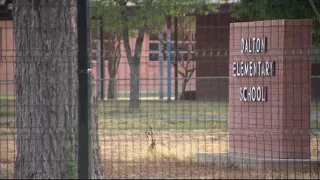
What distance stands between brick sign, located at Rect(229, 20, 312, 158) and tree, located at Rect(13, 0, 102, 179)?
2975 mm

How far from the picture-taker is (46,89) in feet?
25.5

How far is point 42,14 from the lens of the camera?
25.6 ft

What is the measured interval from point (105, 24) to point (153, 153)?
9.79 metres

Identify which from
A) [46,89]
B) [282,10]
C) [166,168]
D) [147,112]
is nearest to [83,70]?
[46,89]

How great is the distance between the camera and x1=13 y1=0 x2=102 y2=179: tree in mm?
7781

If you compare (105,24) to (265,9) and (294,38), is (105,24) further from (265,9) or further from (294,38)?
(294,38)

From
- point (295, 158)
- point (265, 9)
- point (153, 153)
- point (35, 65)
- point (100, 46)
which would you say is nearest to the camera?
point (35, 65)

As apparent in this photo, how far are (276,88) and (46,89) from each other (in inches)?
138

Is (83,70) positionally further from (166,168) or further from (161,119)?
(161,119)

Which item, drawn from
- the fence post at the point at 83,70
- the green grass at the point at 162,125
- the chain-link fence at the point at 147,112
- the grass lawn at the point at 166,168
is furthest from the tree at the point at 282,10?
the fence post at the point at 83,70

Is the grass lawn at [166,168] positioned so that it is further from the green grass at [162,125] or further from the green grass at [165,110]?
the green grass at [162,125]

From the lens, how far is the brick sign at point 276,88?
9.48 meters

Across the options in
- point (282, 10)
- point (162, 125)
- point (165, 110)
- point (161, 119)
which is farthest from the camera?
point (165, 110)

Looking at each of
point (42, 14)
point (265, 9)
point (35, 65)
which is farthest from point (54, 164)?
point (265, 9)
